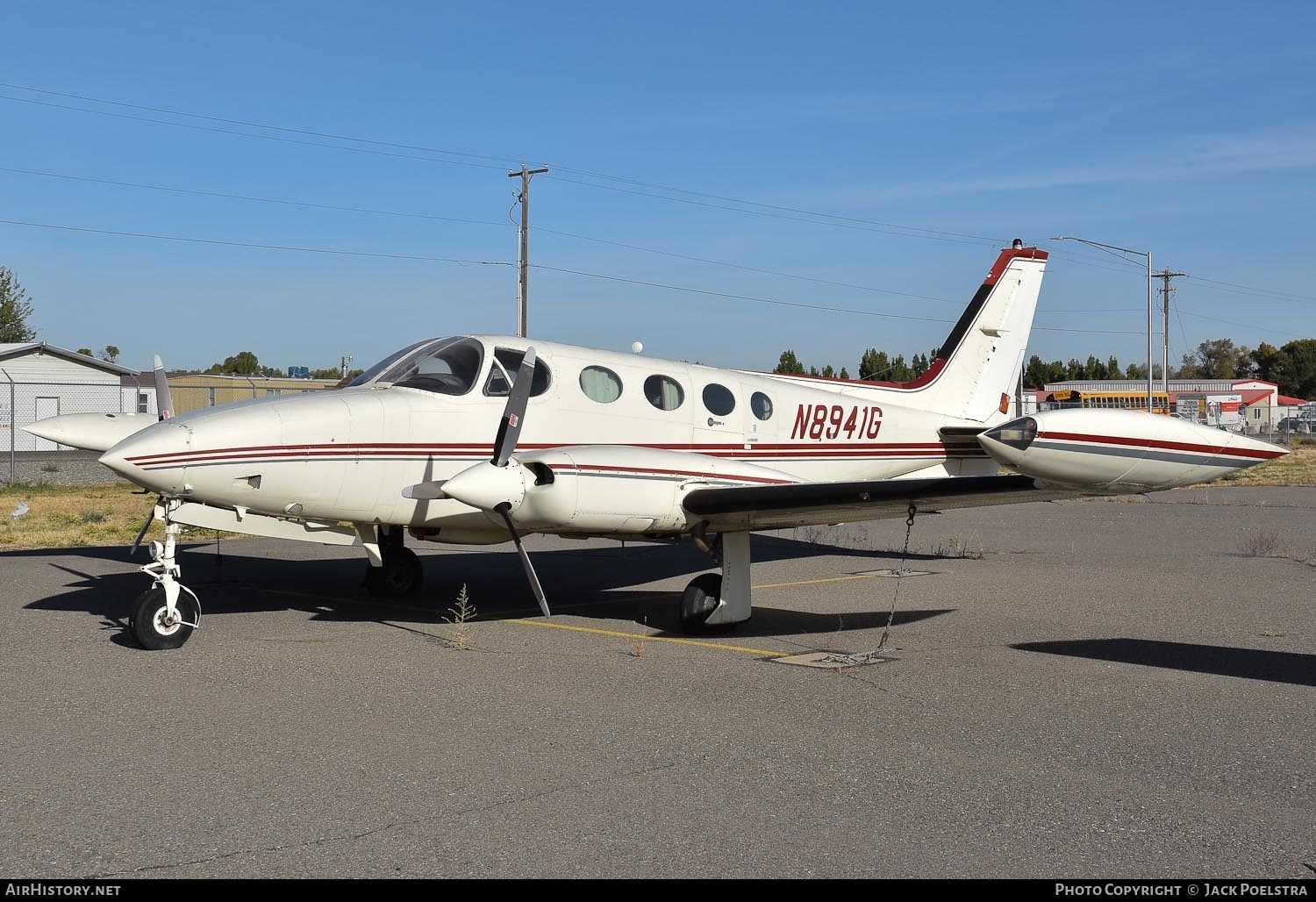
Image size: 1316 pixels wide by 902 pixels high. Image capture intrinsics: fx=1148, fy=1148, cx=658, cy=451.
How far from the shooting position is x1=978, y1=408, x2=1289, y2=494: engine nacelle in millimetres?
8047

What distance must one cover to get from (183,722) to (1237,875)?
614 cm

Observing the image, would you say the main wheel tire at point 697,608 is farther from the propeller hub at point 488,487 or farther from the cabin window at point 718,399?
the cabin window at point 718,399

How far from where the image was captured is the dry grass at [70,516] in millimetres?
19531

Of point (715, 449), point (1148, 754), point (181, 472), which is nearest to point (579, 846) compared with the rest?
point (1148, 754)

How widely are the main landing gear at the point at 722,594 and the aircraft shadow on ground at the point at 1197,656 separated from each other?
260 cm

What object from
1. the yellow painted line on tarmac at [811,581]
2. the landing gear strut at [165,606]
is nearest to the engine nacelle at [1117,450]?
the yellow painted line on tarmac at [811,581]

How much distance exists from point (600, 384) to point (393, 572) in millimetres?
3625

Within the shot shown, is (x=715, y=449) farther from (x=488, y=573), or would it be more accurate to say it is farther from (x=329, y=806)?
(x=329, y=806)

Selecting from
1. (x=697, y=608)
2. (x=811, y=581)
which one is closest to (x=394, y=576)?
(x=697, y=608)

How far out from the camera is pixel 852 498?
1006cm

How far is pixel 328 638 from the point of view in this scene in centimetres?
1066

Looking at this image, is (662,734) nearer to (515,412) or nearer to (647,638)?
(647,638)

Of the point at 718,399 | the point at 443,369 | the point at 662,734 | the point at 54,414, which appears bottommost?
the point at 662,734

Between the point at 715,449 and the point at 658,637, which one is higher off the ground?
the point at 715,449
